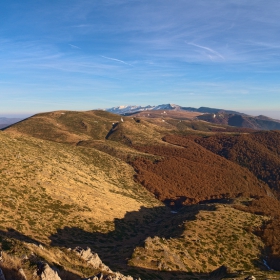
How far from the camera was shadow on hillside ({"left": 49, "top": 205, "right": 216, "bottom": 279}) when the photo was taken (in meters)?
37.5

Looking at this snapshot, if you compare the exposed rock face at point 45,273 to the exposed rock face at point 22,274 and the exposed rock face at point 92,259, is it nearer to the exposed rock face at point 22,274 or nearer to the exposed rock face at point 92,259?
the exposed rock face at point 22,274

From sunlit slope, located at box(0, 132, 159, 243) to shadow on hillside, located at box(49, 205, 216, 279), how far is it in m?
2.06

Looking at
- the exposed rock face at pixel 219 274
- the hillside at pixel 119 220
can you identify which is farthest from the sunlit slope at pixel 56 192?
the exposed rock face at pixel 219 274

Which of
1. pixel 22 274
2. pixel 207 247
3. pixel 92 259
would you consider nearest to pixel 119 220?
pixel 207 247

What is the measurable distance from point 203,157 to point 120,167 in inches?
3335

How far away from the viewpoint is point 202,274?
39281 mm

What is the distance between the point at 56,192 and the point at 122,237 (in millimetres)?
19606

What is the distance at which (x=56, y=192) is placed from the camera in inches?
2435

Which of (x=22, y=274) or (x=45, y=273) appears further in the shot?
(x=45, y=273)

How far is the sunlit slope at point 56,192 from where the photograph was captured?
48031 millimetres

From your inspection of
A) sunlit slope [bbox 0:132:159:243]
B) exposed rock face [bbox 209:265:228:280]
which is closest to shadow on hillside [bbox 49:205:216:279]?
sunlit slope [bbox 0:132:159:243]

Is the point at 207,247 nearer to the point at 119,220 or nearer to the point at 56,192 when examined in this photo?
the point at 119,220

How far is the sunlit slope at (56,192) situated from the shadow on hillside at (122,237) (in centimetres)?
206

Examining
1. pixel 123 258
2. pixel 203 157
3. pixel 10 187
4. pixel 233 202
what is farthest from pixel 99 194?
pixel 203 157
